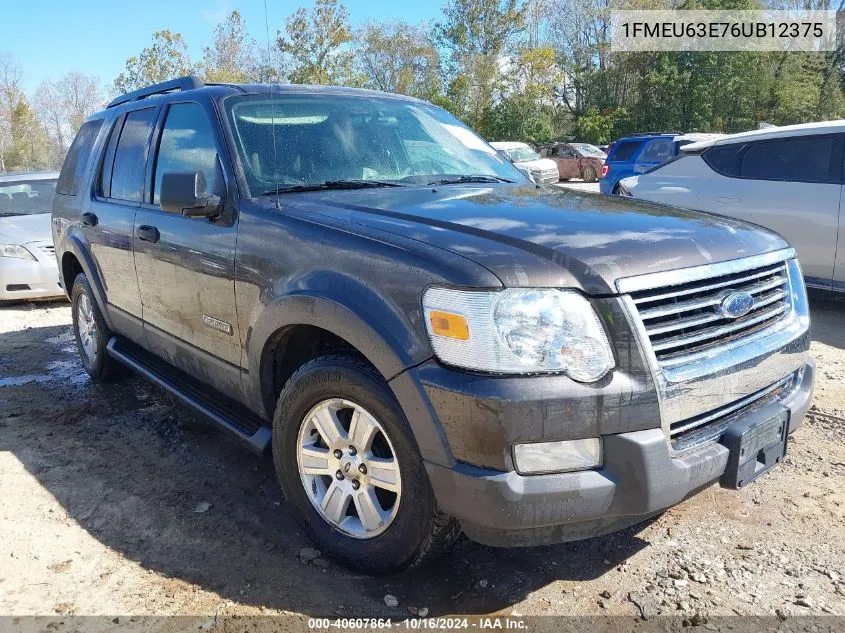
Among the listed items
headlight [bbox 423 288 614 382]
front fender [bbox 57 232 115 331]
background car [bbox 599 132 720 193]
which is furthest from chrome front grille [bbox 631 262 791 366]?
background car [bbox 599 132 720 193]

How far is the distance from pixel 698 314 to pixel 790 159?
4843 millimetres

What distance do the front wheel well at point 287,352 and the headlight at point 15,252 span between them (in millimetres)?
6263

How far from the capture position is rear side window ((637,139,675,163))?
15.3m

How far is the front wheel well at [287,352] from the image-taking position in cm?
276

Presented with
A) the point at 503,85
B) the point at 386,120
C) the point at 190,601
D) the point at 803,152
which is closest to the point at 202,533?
the point at 190,601

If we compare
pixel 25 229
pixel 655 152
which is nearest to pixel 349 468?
pixel 25 229

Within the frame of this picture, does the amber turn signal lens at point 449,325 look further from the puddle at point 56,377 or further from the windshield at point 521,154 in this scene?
the windshield at point 521,154

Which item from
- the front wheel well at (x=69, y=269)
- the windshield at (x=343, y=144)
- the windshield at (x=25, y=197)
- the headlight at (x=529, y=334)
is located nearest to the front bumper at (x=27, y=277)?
the windshield at (x=25, y=197)

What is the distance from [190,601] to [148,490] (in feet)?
3.40

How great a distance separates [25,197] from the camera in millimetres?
8883

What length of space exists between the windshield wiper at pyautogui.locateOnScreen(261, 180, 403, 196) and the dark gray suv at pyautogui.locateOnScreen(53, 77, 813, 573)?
0.01 m

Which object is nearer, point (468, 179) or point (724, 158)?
point (468, 179)

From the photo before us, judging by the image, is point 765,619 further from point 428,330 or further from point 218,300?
point 218,300

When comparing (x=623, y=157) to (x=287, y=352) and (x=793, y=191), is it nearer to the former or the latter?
(x=793, y=191)
